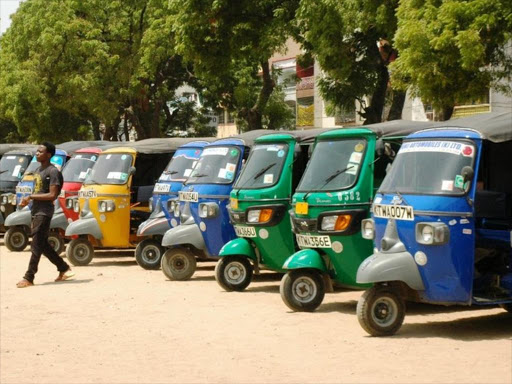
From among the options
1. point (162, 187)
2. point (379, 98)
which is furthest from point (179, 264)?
point (379, 98)

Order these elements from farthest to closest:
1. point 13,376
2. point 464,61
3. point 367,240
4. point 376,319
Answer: point 464,61 → point 367,240 → point 376,319 → point 13,376

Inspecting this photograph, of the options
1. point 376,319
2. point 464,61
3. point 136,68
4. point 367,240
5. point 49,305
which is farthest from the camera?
point 136,68

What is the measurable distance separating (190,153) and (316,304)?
6645 millimetres

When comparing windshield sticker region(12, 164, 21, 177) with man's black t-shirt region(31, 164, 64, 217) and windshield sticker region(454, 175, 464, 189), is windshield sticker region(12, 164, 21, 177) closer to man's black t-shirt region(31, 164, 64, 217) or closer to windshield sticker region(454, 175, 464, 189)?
man's black t-shirt region(31, 164, 64, 217)

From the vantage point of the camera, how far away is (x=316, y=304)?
12328mm

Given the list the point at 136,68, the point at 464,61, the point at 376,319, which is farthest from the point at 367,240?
the point at 136,68

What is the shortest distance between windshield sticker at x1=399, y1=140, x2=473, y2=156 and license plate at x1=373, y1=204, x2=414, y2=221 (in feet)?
2.11

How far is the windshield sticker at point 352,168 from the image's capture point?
40.3 feet

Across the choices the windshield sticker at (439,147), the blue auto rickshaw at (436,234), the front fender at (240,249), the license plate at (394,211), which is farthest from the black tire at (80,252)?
the windshield sticker at (439,147)

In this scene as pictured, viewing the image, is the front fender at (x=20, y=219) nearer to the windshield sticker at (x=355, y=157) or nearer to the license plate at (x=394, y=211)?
the windshield sticker at (x=355, y=157)

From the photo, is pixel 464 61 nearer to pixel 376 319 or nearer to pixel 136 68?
pixel 376 319

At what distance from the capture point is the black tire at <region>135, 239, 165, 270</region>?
18.1 m

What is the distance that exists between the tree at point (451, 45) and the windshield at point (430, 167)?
736 cm

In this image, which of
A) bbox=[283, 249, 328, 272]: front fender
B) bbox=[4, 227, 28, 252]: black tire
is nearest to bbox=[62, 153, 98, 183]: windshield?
bbox=[4, 227, 28, 252]: black tire
